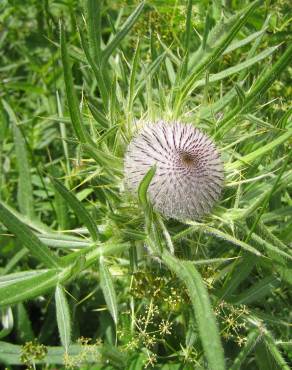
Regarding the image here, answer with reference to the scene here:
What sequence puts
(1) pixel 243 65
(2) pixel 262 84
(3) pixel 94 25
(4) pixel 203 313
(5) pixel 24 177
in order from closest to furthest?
(4) pixel 203 313, (3) pixel 94 25, (2) pixel 262 84, (1) pixel 243 65, (5) pixel 24 177

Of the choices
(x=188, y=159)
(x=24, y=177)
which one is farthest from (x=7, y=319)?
(x=188, y=159)

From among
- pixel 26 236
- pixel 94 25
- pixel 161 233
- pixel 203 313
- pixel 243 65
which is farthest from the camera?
pixel 243 65

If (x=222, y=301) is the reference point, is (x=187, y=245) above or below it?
above

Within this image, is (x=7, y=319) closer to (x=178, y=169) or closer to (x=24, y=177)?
(x=24, y=177)

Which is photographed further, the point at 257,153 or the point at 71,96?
the point at 257,153

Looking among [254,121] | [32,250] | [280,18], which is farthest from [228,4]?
[32,250]

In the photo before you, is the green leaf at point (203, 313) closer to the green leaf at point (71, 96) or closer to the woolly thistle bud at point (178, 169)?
the woolly thistle bud at point (178, 169)

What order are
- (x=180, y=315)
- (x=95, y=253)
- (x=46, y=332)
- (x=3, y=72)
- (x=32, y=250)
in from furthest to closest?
(x=3, y=72)
(x=46, y=332)
(x=180, y=315)
(x=95, y=253)
(x=32, y=250)

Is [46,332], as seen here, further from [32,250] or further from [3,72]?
[3,72]
